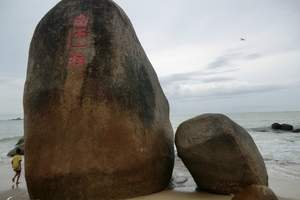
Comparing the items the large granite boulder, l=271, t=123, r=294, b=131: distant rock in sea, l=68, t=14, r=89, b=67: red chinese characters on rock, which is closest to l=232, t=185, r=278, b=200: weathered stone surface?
the large granite boulder

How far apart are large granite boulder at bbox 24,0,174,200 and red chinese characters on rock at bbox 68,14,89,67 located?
0.02m

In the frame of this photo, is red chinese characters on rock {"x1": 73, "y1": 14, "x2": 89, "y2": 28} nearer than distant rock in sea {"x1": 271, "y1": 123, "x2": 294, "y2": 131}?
Yes

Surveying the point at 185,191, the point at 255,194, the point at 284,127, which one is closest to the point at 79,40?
the point at 185,191

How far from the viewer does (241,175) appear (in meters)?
6.29

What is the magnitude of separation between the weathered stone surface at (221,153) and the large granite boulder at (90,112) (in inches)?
24.6

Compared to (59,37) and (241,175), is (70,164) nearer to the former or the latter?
(59,37)

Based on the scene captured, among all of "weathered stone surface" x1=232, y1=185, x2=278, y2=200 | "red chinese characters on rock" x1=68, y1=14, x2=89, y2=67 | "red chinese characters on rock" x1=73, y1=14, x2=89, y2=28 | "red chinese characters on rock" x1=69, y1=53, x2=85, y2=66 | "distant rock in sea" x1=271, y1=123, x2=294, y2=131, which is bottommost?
"distant rock in sea" x1=271, y1=123, x2=294, y2=131

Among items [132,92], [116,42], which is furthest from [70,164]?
[116,42]

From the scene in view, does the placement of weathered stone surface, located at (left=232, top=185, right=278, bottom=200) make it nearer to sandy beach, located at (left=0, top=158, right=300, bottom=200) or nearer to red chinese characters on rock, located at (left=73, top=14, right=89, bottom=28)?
sandy beach, located at (left=0, top=158, right=300, bottom=200)

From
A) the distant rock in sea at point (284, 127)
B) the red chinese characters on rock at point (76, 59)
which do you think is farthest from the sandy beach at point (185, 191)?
the distant rock in sea at point (284, 127)

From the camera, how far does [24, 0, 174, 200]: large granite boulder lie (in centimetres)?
614

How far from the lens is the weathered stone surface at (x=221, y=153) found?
6.22m

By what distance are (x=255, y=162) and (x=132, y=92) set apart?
2.28 meters

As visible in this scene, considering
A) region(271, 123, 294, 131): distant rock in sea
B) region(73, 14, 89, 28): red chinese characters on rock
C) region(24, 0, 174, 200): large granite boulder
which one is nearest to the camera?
region(24, 0, 174, 200): large granite boulder
